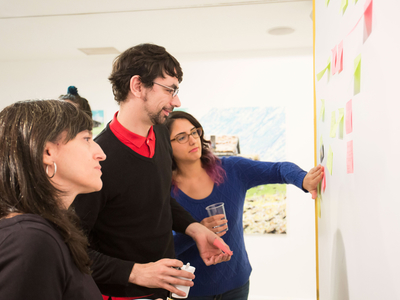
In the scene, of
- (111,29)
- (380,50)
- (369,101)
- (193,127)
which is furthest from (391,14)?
(111,29)

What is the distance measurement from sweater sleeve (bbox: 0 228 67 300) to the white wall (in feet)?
11.6

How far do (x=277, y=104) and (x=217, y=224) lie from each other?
264 centimetres

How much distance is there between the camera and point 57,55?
13.7ft

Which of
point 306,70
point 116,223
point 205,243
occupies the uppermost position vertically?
point 306,70

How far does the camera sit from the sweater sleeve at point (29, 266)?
0.63m

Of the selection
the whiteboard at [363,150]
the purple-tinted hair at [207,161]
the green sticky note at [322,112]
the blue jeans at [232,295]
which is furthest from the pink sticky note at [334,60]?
the blue jeans at [232,295]

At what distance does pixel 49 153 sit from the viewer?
80cm

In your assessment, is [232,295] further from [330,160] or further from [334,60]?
[334,60]

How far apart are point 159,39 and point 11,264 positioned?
10.8ft

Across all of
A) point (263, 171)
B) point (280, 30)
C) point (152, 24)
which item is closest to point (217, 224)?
point (263, 171)

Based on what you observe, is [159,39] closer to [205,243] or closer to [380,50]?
[205,243]

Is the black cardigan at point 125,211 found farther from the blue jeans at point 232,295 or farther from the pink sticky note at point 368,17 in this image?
the pink sticky note at point 368,17

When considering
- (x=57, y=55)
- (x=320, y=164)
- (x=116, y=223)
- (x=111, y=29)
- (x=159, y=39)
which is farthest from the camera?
(x=57, y=55)

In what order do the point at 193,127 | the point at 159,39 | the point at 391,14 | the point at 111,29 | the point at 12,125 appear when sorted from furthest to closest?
the point at 159,39 → the point at 111,29 → the point at 193,127 → the point at 12,125 → the point at 391,14
